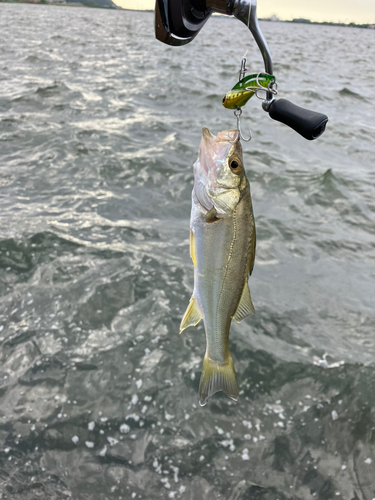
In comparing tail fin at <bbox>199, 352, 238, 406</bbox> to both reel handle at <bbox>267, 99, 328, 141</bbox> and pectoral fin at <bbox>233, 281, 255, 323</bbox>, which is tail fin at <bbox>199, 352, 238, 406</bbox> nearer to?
pectoral fin at <bbox>233, 281, 255, 323</bbox>

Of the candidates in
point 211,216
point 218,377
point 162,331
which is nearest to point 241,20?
point 211,216

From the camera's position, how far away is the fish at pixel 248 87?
78.8 inches

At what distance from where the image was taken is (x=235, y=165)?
7.38ft

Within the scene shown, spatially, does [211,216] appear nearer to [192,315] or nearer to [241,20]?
[192,315]

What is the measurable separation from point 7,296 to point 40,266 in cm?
61

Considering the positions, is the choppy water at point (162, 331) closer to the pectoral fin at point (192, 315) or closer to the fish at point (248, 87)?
the pectoral fin at point (192, 315)

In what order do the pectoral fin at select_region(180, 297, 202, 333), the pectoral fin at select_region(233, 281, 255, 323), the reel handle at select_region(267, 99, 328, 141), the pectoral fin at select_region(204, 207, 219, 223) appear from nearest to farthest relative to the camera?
the reel handle at select_region(267, 99, 328, 141), the pectoral fin at select_region(204, 207, 219, 223), the pectoral fin at select_region(233, 281, 255, 323), the pectoral fin at select_region(180, 297, 202, 333)

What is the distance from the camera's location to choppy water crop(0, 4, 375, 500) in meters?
3.21

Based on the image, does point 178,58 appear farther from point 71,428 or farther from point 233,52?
point 71,428

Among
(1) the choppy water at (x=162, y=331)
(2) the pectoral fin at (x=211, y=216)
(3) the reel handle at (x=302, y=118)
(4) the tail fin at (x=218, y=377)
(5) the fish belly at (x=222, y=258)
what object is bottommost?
(1) the choppy water at (x=162, y=331)

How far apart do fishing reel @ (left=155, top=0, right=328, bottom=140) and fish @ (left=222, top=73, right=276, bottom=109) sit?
99 mm

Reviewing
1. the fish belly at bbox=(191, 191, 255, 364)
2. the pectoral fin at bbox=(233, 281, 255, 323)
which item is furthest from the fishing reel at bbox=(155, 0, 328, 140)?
the pectoral fin at bbox=(233, 281, 255, 323)

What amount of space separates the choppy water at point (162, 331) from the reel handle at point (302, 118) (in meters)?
2.66

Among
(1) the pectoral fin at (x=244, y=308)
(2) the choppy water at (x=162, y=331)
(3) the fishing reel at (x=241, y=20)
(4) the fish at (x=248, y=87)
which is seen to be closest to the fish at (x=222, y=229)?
(1) the pectoral fin at (x=244, y=308)
